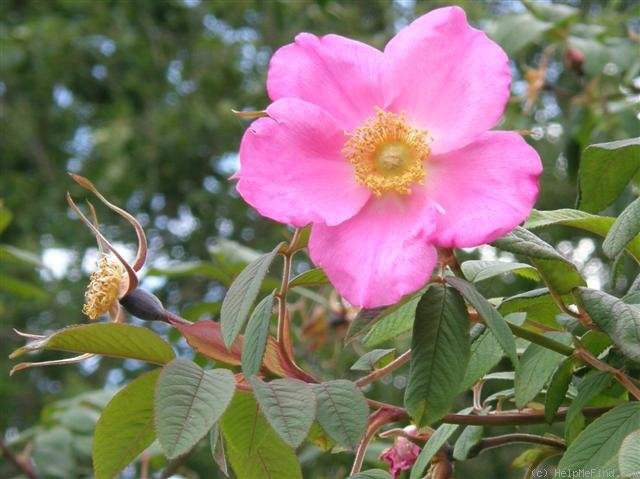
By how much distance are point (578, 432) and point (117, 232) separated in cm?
378

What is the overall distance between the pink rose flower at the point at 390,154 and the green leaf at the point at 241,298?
33 millimetres

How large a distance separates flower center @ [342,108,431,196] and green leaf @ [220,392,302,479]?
168mm

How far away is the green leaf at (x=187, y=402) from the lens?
0.54 meters

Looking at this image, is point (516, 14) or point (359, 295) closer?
point (359, 295)

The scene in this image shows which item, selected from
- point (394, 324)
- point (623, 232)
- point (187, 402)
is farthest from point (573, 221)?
point (187, 402)

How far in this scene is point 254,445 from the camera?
650 mm

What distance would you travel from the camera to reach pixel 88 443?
1513 mm

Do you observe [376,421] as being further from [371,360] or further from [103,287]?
[103,287]

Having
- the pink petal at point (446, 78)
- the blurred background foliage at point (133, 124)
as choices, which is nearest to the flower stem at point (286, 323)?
the pink petal at point (446, 78)

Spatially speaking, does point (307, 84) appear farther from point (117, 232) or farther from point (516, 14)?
point (117, 232)

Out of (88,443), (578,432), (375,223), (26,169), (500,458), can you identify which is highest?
(375,223)

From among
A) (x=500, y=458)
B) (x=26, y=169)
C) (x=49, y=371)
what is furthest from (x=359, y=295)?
(x=26, y=169)

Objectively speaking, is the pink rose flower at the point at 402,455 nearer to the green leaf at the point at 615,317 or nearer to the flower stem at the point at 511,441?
the flower stem at the point at 511,441

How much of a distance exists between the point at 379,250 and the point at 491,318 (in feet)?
0.34
